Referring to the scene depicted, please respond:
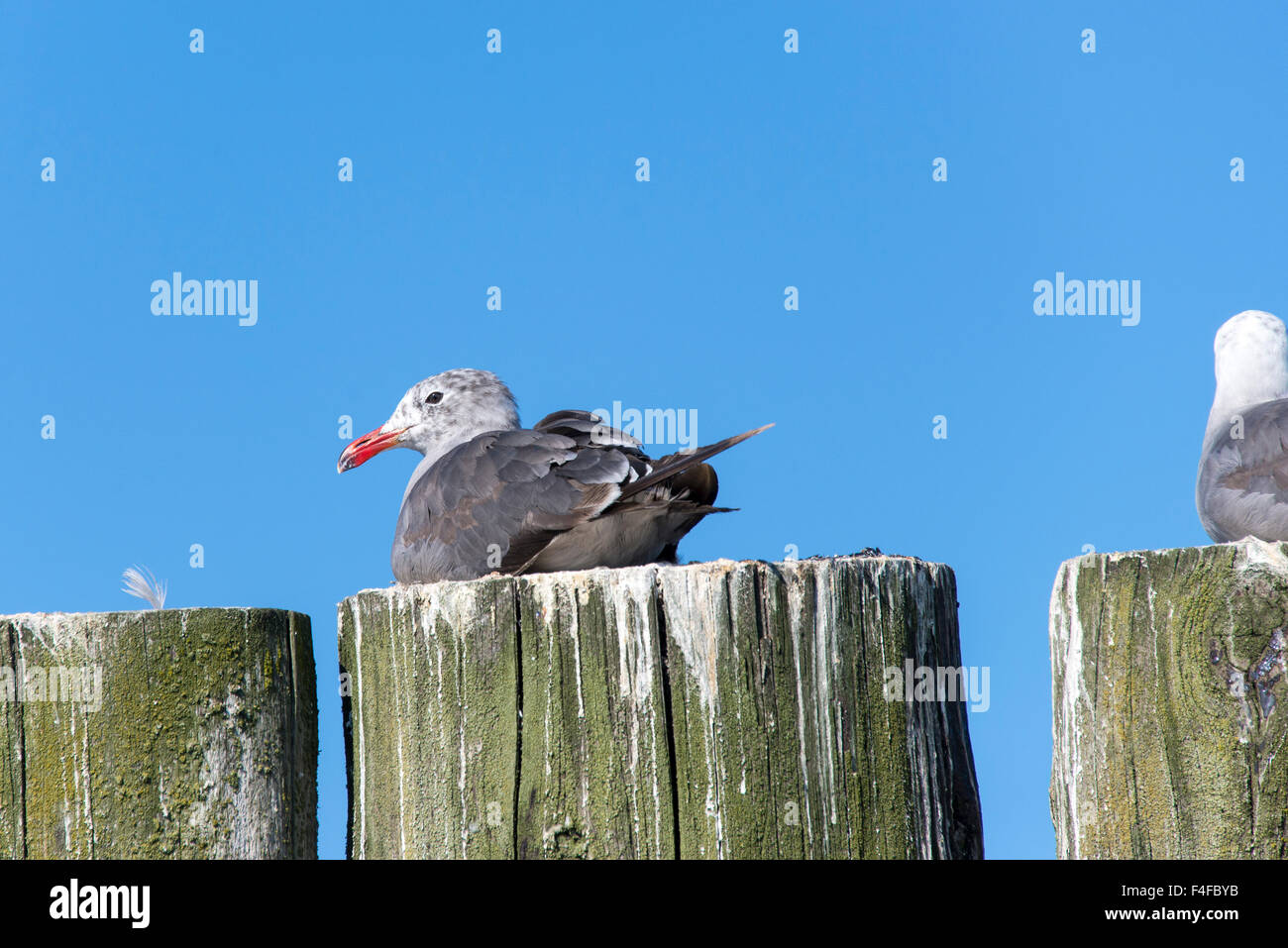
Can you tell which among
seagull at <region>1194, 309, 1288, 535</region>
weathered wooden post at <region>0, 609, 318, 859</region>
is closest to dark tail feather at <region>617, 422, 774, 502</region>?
weathered wooden post at <region>0, 609, 318, 859</region>

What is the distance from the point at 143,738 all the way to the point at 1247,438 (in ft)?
18.7

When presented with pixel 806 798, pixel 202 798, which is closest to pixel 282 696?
pixel 202 798

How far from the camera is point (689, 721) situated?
143 inches

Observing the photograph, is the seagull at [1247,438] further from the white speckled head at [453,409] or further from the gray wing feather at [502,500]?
the white speckled head at [453,409]

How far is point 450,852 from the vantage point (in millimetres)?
3791

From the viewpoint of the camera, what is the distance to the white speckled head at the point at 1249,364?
7.88 metres

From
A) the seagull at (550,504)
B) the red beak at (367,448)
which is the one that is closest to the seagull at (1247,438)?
the seagull at (550,504)

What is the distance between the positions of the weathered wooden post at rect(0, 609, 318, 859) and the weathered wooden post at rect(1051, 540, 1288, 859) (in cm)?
251

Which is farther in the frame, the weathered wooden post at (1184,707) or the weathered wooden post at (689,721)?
the weathered wooden post at (1184,707)

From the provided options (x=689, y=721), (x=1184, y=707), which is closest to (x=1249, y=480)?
(x=1184, y=707)

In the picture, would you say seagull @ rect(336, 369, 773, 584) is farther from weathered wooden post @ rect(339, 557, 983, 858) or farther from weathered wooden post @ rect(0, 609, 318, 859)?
weathered wooden post @ rect(0, 609, 318, 859)

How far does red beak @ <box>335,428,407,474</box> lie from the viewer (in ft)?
24.0
